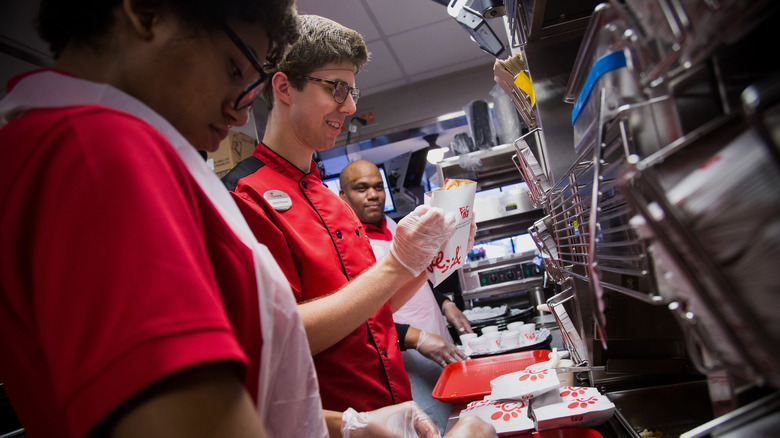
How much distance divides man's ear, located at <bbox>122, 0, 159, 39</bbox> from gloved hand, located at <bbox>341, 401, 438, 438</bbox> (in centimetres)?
92

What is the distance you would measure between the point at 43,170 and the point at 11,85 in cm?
27

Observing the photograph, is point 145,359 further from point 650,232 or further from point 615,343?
point 615,343

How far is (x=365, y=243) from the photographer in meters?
1.62

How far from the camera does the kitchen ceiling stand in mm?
3789

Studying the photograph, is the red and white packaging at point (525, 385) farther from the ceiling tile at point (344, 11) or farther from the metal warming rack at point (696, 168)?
the ceiling tile at point (344, 11)

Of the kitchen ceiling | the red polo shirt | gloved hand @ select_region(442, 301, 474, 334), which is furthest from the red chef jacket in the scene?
the kitchen ceiling

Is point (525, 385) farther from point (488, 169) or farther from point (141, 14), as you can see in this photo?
point (488, 169)

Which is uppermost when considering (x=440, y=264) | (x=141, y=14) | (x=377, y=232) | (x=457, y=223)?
(x=141, y=14)

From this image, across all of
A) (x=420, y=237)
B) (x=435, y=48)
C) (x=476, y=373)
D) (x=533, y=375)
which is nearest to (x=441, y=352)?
(x=476, y=373)

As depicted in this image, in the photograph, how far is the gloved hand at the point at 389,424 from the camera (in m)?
1.06

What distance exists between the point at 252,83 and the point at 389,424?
86cm

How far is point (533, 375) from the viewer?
52.0 inches

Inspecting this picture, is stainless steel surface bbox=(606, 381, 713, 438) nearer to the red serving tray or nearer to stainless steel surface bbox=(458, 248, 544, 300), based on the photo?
the red serving tray

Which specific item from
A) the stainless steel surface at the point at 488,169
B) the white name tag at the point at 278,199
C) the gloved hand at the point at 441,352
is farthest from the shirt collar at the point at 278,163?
the stainless steel surface at the point at 488,169
